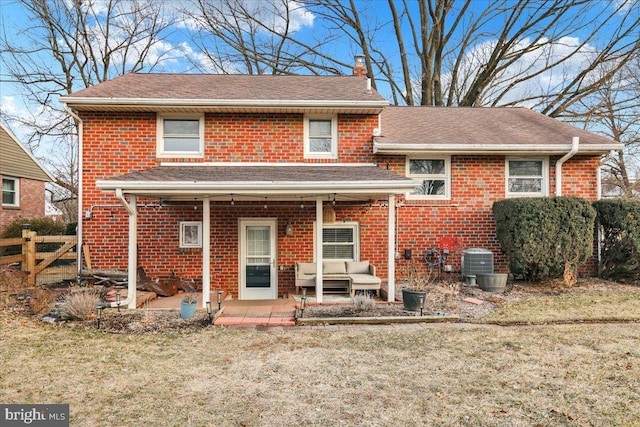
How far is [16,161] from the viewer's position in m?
16.9

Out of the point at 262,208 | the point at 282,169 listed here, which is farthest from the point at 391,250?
the point at 262,208

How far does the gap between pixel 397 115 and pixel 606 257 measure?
750 centimetres

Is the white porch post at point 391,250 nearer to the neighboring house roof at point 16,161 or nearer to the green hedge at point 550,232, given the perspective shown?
the green hedge at point 550,232

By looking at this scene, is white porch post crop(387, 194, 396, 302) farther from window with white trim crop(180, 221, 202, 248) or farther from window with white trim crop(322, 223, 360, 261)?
window with white trim crop(180, 221, 202, 248)

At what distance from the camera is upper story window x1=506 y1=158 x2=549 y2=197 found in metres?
10.9

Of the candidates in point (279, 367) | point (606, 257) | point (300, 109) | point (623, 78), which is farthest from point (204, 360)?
point (623, 78)

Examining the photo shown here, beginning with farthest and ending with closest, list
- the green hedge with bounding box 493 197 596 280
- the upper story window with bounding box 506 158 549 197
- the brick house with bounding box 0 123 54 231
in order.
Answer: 1. the brick house with bounding box 0 123 54 231
2. the upper story window with bounding box 506 158 549 197
3. the green hedge with bounding box 493 197 596 280

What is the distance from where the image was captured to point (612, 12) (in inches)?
727

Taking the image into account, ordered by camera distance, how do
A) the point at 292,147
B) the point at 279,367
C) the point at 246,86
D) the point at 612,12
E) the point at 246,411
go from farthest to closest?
the point at 612,12 < the point at 246,86 < the point at 292,147 < the point at 279,367 < the point at 246,411

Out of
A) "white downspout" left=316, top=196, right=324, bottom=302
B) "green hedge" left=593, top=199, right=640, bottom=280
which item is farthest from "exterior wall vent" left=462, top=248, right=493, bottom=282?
"white downspout" left=316, top=196, right=324, bottom=302

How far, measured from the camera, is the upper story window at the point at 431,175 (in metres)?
10.7

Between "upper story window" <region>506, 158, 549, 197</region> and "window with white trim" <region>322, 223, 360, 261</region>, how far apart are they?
4.70 m

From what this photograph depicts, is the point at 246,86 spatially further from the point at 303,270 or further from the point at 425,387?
the point at 425,387

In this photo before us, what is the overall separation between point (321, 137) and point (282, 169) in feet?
5.56
